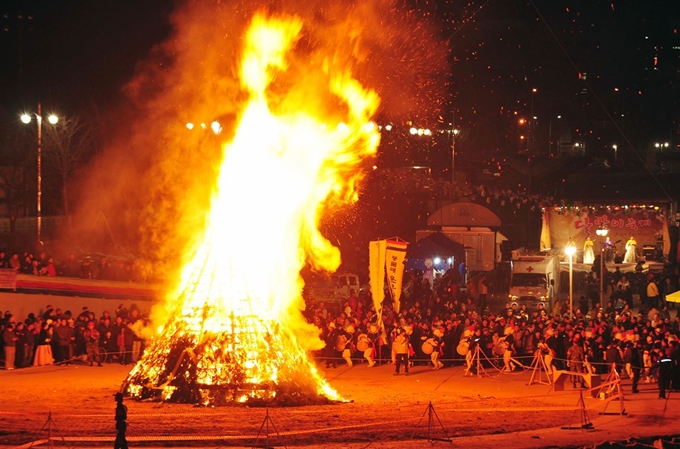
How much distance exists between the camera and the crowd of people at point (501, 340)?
21.1 m

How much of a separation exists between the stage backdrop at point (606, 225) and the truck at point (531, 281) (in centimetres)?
576

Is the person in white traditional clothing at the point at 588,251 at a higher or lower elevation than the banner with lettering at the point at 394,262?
higher

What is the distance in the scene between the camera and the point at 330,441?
1438 centimetres

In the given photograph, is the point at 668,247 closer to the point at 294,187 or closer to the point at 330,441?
the point at 294,187

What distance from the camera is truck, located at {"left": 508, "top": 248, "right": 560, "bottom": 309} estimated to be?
31.8 metres

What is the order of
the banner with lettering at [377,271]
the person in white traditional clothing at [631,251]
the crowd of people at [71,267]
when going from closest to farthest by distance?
the banner with lettering at [377,271] < the crowd of people at [71,267] < the person in white traditional clothing at [631,251]

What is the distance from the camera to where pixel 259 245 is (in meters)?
18.2

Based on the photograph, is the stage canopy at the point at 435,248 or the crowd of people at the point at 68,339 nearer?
the crowd of people at the point at 68,339

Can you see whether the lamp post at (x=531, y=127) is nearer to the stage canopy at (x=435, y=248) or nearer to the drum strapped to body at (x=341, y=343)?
the stage canopy at (x=435, y=248)

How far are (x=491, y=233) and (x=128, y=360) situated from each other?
1794cm

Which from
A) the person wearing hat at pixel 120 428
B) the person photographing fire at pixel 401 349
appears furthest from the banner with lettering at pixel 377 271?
the person wearing hat at pixel 120 428

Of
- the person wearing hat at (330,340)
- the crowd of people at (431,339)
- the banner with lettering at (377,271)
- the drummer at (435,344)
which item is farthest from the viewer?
the banner with lettering at (377,271)

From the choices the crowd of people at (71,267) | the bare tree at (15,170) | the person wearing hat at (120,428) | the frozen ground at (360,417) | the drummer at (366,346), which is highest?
the bare tree at (15,170)

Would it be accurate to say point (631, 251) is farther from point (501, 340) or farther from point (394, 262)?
point (394, 262)
